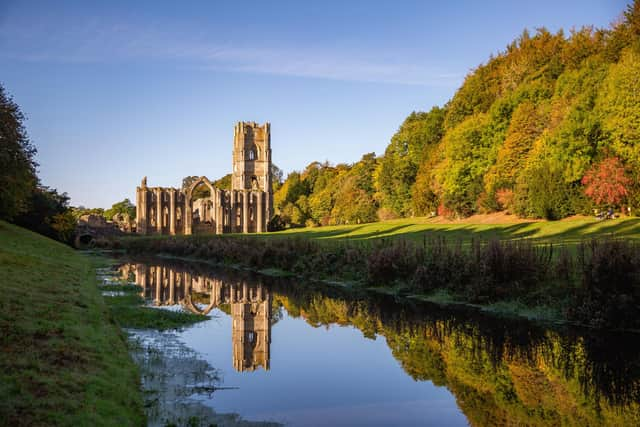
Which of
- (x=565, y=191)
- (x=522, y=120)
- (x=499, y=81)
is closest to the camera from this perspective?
(x=565, y=191)

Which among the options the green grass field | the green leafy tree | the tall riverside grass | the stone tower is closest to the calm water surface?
the tall riverside grass

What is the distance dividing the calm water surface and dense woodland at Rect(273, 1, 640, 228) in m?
26.0

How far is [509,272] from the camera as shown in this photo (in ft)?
54.7

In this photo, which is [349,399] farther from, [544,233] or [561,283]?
[544,233]

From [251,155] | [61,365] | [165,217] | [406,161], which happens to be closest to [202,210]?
[165,217]

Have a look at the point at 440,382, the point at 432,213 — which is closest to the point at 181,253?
the point at 432,213

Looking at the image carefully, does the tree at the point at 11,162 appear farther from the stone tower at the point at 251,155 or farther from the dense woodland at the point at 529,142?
the stone tower at the point at 251,155

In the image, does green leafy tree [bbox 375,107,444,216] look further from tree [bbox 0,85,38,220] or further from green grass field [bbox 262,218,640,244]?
tree [bbox 0,85,38,220]

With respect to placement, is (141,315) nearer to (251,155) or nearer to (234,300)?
(234,300)

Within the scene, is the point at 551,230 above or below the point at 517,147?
below

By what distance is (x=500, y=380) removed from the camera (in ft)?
32.3

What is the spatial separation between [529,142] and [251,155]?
68734mm

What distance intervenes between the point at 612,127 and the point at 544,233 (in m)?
8.92

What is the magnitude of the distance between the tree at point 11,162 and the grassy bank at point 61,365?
1990 centimetres
